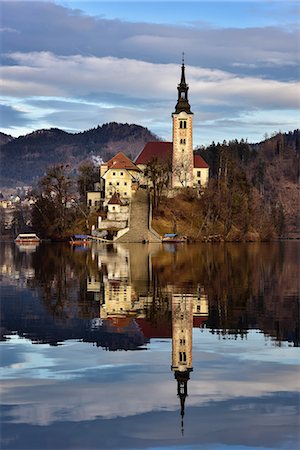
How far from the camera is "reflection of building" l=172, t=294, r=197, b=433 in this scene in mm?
16316

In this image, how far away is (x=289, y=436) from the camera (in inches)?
489

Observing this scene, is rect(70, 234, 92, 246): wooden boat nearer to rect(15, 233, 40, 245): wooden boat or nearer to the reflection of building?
rect(15, 233, 40, 245): wooden boat

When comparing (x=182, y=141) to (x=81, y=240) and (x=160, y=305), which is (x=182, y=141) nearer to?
(x=81, y=240)

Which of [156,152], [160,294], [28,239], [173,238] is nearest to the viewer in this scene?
[160,294]

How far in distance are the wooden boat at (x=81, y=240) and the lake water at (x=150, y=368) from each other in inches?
2569

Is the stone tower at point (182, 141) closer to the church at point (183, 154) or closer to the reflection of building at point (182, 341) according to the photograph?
the church at point (183, 154)

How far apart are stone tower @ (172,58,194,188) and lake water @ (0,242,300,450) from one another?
95334 millimetres

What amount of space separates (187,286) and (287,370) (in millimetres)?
18780

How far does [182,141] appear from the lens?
5118 inches

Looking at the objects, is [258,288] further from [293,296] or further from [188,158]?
[188,158]

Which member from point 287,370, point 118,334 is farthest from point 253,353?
point 118,334

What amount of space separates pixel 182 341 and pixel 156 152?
11735 centimetres

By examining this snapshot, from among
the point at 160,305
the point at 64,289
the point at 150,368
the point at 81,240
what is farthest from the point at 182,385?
the point at 81,240

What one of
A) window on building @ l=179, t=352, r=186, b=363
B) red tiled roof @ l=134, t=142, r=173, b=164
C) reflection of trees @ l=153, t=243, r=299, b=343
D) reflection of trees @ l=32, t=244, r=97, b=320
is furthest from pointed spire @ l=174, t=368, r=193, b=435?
red tiled roof @ l=134, t=142, r=173, b=164
